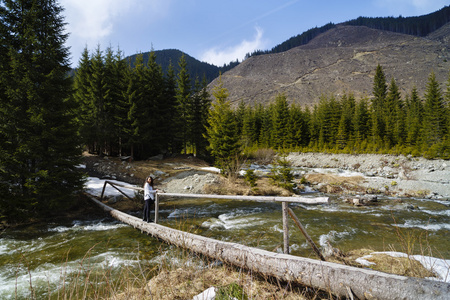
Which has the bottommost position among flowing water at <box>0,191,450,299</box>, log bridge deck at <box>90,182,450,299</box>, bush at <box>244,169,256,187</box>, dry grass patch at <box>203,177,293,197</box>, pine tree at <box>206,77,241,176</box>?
dry grass patch at <box>203,177,293,197</box>

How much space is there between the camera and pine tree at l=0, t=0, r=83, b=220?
835 cm

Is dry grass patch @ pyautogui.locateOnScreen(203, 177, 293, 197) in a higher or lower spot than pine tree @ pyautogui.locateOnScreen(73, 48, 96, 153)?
lower

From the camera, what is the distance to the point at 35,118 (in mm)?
8602

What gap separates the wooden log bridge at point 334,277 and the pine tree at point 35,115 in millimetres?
8631

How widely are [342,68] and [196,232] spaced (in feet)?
547

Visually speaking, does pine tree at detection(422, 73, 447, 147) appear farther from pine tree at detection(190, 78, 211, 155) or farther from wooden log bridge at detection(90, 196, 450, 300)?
wooden log bridge at detection(90, 196, 450, 300)

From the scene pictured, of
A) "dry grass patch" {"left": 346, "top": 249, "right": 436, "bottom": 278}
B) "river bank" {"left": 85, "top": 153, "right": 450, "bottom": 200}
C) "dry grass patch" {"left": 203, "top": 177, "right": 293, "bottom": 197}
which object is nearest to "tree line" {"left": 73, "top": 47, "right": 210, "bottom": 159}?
"river bank" {"left": 85, "top": 153, "right": 450, "bottom": 200}

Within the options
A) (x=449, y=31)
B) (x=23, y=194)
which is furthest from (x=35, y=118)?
(x=449, y=31)

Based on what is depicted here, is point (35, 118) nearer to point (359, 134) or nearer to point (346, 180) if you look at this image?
point (346, 180)

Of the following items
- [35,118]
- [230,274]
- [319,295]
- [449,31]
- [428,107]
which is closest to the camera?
[319,295]

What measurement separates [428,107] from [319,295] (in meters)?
48.6

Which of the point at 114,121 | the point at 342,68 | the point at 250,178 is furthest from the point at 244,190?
the point at 342,68

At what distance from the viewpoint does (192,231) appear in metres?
7.29

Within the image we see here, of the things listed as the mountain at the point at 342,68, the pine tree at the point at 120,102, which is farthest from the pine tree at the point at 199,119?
the mountain at the point at 342,68
